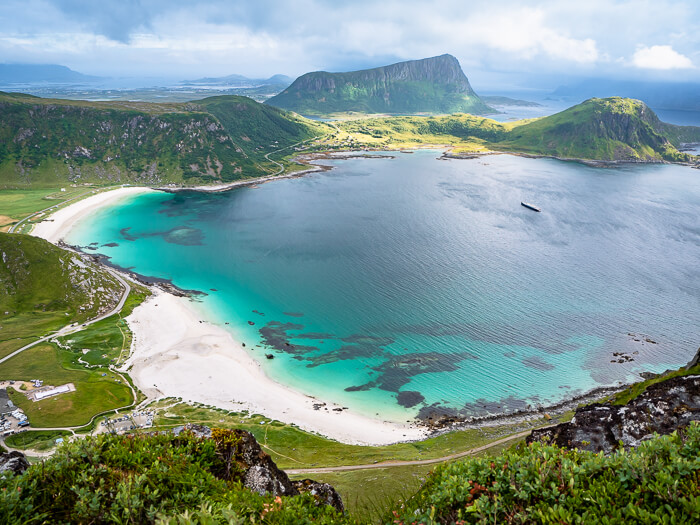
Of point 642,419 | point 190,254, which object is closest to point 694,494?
point 642,419

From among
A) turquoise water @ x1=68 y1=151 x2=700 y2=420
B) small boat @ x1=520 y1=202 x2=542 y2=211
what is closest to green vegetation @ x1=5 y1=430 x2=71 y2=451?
turquoise water @ x1=68 y1=151 x2=700 y2=420

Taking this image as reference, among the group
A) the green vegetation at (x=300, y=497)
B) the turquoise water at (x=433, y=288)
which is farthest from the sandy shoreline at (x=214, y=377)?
the green vegetation at (x=300, y=497)

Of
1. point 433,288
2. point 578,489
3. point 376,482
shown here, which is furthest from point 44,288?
point 578,489

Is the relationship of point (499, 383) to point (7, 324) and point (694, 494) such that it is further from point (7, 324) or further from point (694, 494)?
point (7, 324)

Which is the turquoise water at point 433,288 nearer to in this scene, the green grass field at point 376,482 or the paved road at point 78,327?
the paved road at point 78,327

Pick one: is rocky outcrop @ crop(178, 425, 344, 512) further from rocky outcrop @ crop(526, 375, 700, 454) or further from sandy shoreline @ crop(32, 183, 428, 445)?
sandy shoreline @ crop(32, 183, 428, 445)

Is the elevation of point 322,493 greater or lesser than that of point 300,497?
lesser

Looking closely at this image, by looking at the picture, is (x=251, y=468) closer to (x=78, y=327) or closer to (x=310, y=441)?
(x=310, y=441)
